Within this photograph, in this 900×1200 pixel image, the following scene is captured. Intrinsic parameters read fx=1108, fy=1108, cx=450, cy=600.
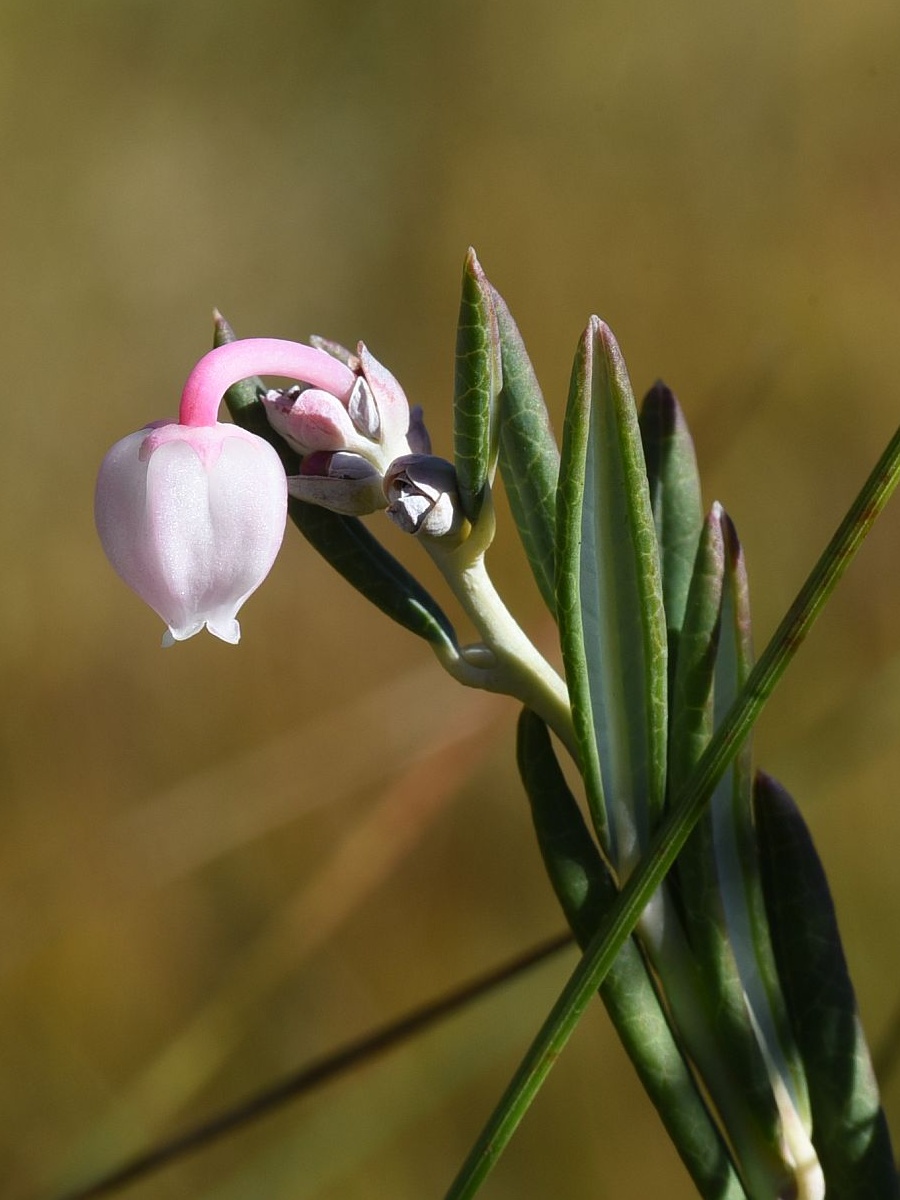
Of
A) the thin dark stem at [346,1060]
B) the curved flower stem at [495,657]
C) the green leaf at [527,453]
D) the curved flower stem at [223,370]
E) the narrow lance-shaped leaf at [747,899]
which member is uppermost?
the curved flower stem at [223,370]

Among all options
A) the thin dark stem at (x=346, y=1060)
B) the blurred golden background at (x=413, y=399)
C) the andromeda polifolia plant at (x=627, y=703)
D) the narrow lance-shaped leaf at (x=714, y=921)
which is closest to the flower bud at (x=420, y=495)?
the andromeda polifolia plant at (x=627, y=703)

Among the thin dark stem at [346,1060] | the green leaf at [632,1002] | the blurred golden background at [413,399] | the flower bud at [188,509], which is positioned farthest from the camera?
the blurred golden background at [413,399]

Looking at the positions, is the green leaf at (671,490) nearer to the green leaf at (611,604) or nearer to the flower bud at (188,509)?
the green leaf at (611,604)

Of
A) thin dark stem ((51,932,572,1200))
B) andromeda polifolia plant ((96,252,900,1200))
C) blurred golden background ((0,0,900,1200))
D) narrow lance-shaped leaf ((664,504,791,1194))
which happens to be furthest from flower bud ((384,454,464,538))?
blurred golden background ((0,0,900,1200))

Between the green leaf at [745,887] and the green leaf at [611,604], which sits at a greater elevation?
the green leaf at [611,604]

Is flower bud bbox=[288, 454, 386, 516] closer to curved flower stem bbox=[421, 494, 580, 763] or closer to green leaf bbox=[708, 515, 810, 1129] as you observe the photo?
curved flower stem bbox=[421, 494, 580, 763]

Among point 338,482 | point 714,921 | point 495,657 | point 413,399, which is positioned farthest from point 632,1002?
point 413,399
